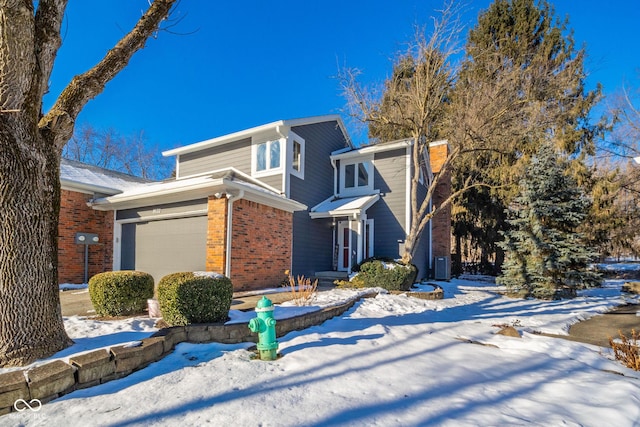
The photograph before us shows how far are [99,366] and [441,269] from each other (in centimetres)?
1530

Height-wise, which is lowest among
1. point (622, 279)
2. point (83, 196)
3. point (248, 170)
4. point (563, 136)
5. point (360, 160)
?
point (622, 279)

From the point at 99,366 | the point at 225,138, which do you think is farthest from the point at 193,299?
the point at 225,138

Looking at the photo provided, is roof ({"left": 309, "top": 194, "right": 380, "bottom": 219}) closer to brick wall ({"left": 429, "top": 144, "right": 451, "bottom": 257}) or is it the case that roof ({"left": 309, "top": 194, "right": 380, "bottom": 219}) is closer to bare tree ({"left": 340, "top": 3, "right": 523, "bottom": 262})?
bare tree ({"left": 340, "top": 3, "right": 523, "bottom": 262})

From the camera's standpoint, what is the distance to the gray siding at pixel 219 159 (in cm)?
1260

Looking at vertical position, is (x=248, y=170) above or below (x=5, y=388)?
above

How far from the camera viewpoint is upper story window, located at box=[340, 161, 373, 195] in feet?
46.9

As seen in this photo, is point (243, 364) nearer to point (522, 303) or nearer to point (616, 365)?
point (616, 365)

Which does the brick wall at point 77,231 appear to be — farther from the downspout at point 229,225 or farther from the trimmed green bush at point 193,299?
the trimmed green bush at point 193,299

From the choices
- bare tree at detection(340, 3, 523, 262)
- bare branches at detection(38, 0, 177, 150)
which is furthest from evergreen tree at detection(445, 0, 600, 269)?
bare branches at detection(38, 0, 177, 150)

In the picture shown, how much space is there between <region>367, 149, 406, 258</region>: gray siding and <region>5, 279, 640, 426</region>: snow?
780cm

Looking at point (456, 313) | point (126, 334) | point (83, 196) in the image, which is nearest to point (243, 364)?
point (126, 334)

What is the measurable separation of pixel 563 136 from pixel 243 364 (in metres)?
19.1

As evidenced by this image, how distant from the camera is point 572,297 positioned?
1124 centimetres

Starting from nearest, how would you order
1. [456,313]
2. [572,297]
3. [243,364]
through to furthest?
[243,364] → [456,313] → [572,297]
